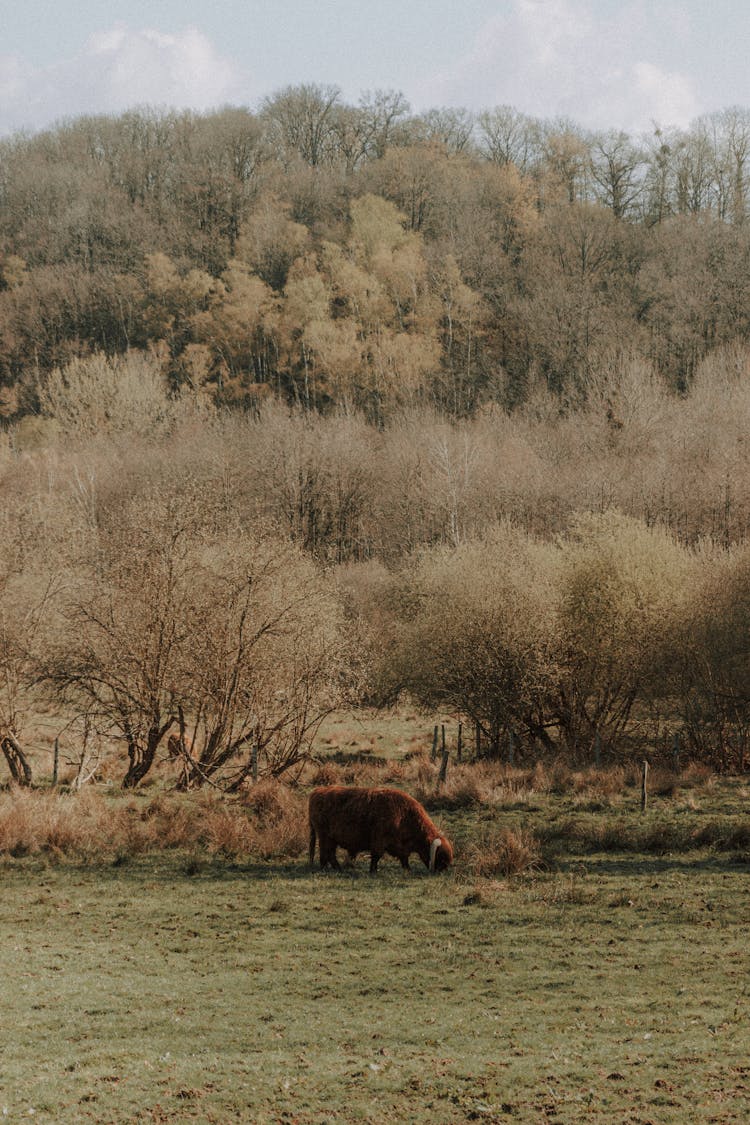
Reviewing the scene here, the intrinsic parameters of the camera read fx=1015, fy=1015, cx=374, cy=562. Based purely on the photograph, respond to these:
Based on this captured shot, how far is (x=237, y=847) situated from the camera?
20469 millimetres

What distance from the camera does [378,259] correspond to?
283ft

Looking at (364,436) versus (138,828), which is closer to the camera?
(138,828)

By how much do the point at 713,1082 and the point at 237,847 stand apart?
12.8m

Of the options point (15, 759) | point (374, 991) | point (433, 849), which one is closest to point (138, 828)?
point (433, 849)

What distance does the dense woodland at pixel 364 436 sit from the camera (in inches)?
1111

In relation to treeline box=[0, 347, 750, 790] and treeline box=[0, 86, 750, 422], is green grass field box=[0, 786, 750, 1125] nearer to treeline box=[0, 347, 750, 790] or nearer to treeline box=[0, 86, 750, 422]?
treeline box=[0, 347, 750, 790]

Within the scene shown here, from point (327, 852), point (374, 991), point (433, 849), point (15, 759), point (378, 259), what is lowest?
point (15, 759)

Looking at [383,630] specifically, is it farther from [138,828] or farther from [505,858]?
[505,858]

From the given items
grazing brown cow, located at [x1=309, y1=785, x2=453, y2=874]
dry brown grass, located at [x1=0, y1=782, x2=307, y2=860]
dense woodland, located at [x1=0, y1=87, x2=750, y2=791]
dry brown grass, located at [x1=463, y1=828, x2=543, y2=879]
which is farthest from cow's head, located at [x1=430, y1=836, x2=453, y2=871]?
dense woodland, located at [x1=0, y1=87, x2=750, y2=791]

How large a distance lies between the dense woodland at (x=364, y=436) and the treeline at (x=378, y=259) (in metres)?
0.35

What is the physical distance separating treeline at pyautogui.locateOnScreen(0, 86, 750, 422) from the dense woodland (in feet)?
1.15

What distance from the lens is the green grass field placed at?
356 inches

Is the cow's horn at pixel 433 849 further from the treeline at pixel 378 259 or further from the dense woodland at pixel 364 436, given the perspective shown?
the treeline at pixel 378 259

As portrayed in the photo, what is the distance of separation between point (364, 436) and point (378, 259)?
23.3m
